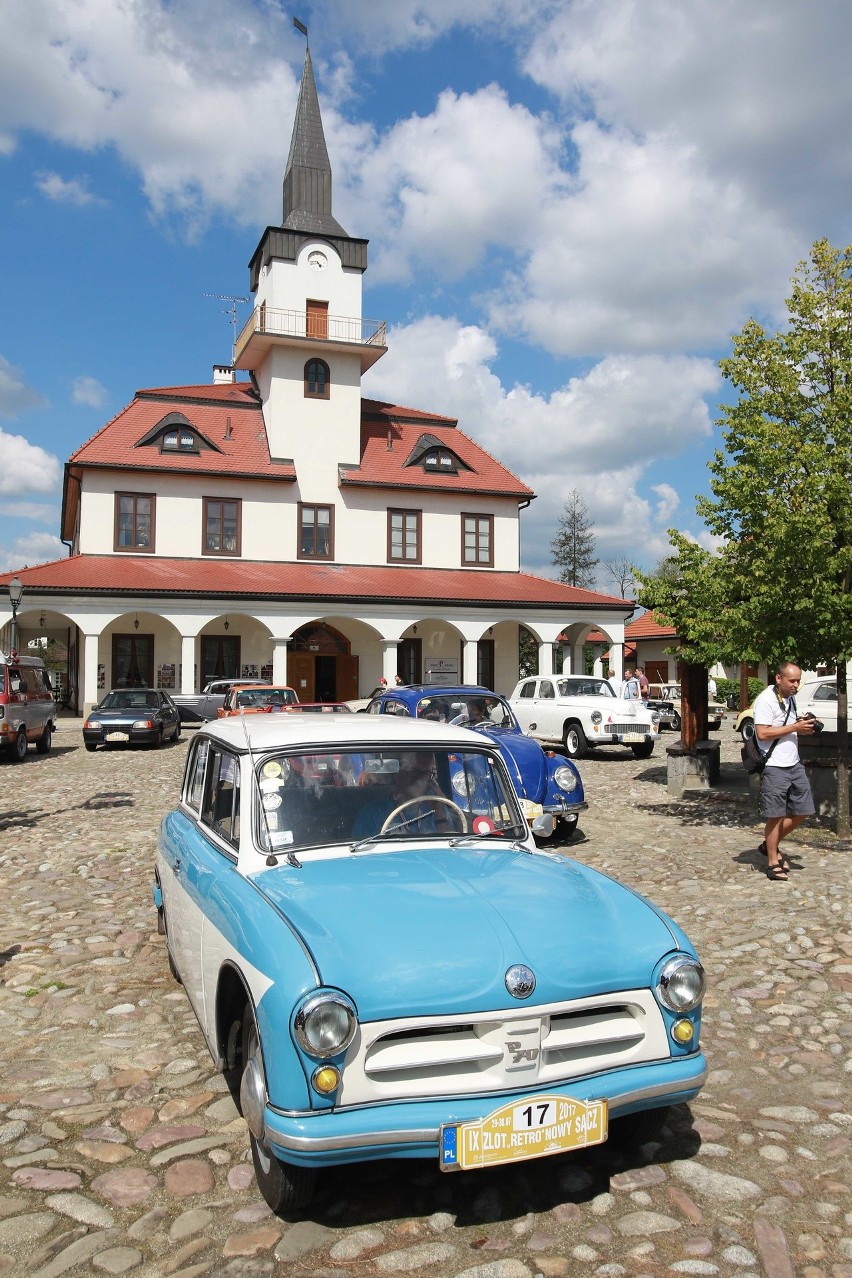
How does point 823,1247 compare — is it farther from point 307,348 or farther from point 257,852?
point 307,348

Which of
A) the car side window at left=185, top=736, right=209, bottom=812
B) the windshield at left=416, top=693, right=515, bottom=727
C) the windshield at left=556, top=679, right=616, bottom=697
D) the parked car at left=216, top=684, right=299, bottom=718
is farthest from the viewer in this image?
the windshield at left=556, top=679, right=616, bottom=697

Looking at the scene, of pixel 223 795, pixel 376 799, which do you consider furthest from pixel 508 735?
pixel 376 799

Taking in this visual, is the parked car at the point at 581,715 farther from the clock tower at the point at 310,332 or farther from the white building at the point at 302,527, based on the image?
the clock tower at the point at 310,332

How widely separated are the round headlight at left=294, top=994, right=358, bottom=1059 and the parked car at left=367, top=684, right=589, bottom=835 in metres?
5.95

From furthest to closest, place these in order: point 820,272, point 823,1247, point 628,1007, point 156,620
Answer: point 156,620 → point 820,272 → point 628,1007 → point 823,1247

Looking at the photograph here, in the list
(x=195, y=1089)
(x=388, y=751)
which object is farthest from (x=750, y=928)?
(x=195, y=1089)

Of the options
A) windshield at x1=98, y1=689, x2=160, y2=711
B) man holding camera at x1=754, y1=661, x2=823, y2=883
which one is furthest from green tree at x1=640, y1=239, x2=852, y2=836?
windshield at x1=98, y1=689, x2=160, y2=711

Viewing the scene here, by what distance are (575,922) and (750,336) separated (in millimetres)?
9075

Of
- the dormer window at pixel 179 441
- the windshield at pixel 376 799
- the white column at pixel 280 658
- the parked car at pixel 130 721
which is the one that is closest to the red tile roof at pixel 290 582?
the white column at pixel 280 658

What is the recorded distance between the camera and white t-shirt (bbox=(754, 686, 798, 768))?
8414 mm

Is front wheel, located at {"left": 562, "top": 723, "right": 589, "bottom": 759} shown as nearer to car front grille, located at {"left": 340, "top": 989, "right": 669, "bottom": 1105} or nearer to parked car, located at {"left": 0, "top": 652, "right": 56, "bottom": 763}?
parked car, located at {"left": 0, "top": 652, "right": 56, "bottom": 763}

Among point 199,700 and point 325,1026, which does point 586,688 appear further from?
point 325,1026

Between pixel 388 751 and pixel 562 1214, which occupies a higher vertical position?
pixel 388 751

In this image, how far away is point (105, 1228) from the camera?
3209 millimetres
